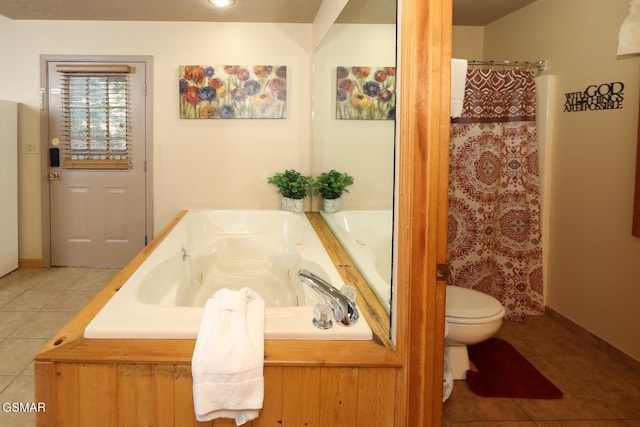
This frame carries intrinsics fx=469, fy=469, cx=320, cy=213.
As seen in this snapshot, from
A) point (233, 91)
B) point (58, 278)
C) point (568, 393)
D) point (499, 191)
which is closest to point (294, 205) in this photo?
point (233, 91)

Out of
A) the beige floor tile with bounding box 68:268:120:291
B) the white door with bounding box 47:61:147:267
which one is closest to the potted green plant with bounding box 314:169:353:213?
the white door with bounding box 47:61:147:267

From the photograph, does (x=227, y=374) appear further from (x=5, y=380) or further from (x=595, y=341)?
(x=595, y=341)

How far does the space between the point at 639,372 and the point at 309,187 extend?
8.28 feet

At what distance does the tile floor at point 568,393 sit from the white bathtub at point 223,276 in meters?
0.88

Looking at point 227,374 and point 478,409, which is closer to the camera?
point 227,374

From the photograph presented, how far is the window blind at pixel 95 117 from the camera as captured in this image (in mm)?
4004

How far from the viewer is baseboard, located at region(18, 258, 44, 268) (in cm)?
416

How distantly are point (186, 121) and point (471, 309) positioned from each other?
114 inches

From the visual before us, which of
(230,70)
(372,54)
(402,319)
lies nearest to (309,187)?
(230,70)

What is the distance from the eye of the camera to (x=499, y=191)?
3262mm

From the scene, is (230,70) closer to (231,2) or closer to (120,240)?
(231,2)

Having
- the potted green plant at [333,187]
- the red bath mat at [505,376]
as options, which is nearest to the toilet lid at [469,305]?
the red bath mat at [505,376]

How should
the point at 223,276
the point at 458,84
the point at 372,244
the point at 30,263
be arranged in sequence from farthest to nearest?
1. the point at 30,263
2. the point at 223,276
3. the point at 372,244
4. the point at 458,84

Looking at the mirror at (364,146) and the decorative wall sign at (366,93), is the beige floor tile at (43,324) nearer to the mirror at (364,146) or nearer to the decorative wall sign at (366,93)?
the mirror at (364,146)
